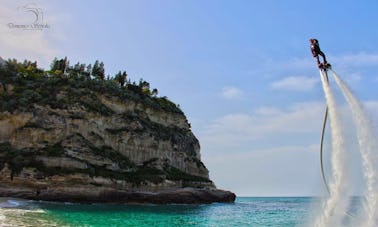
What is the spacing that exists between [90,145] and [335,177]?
5530cm

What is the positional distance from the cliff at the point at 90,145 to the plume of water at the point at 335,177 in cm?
4574

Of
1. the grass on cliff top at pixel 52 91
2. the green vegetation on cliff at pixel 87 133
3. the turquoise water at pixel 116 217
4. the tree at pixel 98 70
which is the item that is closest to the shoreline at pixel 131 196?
the green vegetation on cliff at pixel 87 133

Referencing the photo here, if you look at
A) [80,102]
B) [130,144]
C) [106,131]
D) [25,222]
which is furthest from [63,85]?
[25,222]

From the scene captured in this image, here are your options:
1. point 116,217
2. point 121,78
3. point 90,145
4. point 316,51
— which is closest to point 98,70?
point 121,78

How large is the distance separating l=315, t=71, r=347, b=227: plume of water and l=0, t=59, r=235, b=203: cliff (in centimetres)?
4574

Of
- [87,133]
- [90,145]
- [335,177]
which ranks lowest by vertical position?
[335,177]

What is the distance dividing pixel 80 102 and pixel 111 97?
7030 mm

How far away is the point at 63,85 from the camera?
70625 millimetres

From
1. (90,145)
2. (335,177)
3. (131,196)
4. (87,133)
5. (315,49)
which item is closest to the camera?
(315,49)

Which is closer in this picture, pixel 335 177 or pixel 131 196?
pixel 335 177

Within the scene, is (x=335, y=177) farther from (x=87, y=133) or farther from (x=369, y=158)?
(x=87, y=133)

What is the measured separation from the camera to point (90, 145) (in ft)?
216

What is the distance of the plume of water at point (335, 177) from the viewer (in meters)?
14.4

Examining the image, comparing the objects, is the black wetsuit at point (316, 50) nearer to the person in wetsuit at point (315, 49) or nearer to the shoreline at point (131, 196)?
the person in wetsuit at point (315, 49)
